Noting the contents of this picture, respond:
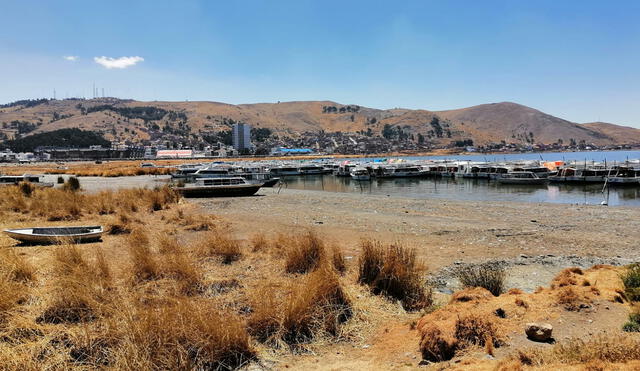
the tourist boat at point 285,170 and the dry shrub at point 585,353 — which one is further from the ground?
the dry shrub at point 585,353

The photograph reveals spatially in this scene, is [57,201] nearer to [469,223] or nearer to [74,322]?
[74,322]

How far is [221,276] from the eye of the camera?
7.86 m

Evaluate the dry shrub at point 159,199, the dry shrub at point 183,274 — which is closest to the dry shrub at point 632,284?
the dry shrub at point 183,274

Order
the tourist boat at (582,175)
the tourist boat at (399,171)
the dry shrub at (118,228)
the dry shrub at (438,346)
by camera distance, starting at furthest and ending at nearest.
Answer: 1. the tourist boat at (399,171)
2. the tourist boat at (582,175)
3. the dry shrub at (118,228)
4. the dry shrub at (438,346)

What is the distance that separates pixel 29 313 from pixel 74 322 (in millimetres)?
716

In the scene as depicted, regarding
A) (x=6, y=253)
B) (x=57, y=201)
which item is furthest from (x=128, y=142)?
(x=6, y=253)

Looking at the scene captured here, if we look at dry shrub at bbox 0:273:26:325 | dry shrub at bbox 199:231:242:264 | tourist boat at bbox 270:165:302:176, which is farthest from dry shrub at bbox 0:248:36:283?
tourist boat at bbox 270:165:302:176

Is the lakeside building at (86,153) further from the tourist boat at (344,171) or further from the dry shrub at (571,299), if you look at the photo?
the dry shrub at (571,299)

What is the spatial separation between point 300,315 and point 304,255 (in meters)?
2.83

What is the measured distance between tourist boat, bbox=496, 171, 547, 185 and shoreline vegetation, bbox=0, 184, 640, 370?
160 ft

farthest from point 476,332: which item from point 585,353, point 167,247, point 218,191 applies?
point 218,191

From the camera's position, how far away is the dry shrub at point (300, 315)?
17.9 feet

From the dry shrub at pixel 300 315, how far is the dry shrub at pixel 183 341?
0.46 meters

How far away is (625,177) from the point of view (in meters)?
44.7
